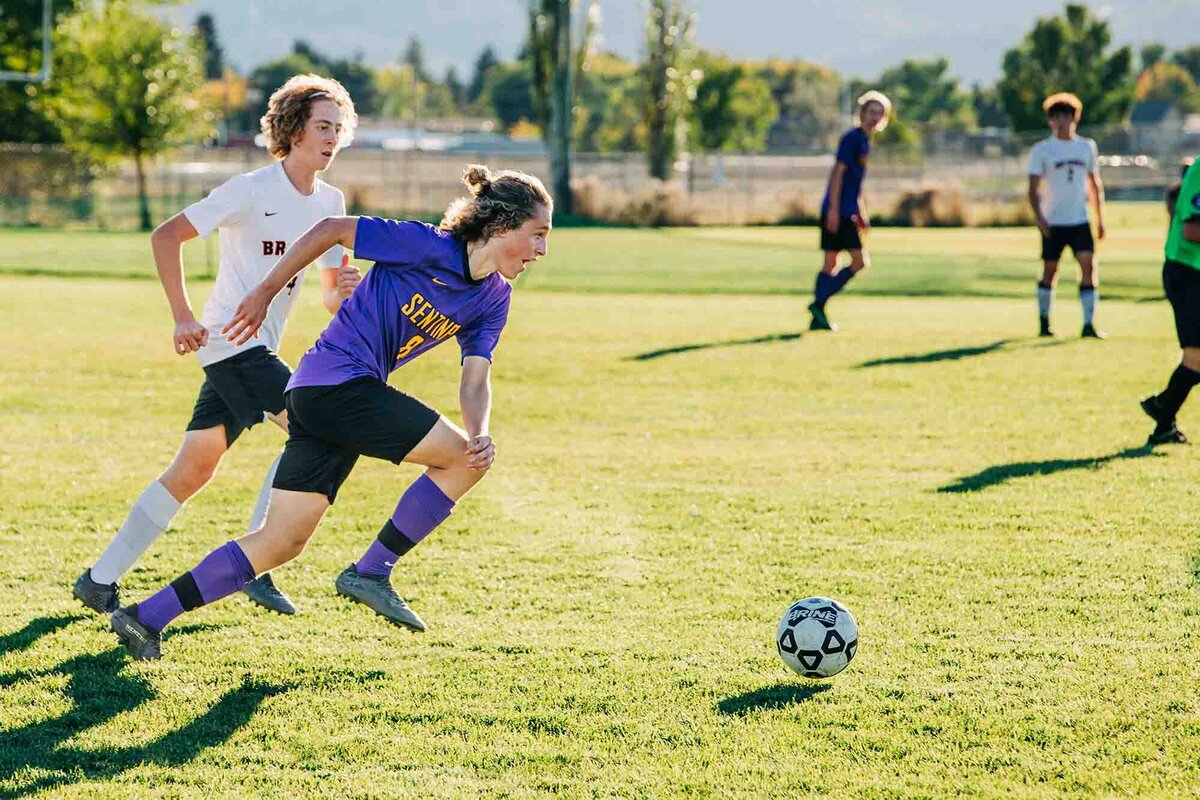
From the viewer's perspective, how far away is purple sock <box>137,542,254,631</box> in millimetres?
4730

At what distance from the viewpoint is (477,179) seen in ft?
15.8

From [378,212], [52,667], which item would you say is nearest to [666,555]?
[52,667]

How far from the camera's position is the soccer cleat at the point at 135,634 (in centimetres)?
476

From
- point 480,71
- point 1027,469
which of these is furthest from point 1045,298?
point 480,71

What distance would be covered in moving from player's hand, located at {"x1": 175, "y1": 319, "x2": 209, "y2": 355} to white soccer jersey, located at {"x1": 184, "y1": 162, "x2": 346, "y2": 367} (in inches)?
10.2

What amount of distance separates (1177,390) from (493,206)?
5785 millimetres

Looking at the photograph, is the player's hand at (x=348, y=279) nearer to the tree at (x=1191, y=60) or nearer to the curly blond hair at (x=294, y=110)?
the curly blond hair at (x=294, y=110)

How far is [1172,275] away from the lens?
8.41 metres

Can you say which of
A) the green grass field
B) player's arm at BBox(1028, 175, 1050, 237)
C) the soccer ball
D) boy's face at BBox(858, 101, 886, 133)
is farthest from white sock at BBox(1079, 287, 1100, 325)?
the soccer ball

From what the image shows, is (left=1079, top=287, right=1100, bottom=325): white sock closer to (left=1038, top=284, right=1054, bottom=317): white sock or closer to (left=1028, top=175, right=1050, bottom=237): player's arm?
(left=1038, top=284, right=1054, bottom=317): white sock

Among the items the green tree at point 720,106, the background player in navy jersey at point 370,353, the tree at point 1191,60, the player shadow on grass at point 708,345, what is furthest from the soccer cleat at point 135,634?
the tree at point 1191,60

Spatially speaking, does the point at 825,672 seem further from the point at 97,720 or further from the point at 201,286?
the point at 201,286

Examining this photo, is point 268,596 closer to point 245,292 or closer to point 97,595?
point 97,595

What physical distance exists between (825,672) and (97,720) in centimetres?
237
